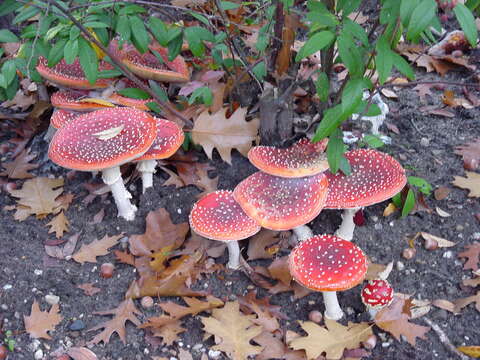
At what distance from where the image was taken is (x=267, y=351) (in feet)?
9.76

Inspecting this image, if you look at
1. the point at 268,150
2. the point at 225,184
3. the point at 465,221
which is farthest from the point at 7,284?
the point at 465,221

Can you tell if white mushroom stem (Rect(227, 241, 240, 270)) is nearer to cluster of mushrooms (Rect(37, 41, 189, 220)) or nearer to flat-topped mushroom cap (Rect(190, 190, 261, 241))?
flat-topped mushroom cap (Rect(190, 190, 261, 241))

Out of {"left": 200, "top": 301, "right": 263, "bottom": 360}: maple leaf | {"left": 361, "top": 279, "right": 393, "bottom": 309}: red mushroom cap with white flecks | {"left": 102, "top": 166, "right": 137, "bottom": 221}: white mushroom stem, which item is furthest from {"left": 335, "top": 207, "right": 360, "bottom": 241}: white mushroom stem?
{"left": 102, "top": 166, "right": 137, "bottom": 221}: white mushroom stem

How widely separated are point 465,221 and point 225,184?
67.6 inches

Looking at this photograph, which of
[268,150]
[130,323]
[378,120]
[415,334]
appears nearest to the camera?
[415,334]

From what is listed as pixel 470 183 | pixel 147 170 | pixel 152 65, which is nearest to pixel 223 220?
pixel 147 170

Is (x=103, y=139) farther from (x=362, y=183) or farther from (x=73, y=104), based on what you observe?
(x=362, y=183)

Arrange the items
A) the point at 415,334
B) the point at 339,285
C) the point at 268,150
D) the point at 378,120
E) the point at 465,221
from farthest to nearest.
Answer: the point at 378,120, the point at 465,221, the point at 268,150, the point at 415,334, the point at 339,285

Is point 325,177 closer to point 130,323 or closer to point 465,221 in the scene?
point 465,221

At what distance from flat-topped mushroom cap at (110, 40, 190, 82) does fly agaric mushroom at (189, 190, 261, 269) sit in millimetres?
1027

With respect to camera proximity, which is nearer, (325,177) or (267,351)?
(267,351)

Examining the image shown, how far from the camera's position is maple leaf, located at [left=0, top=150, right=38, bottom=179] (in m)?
4.16

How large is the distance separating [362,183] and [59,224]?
214 centimetres

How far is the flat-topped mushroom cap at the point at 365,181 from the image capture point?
3.14 meters
